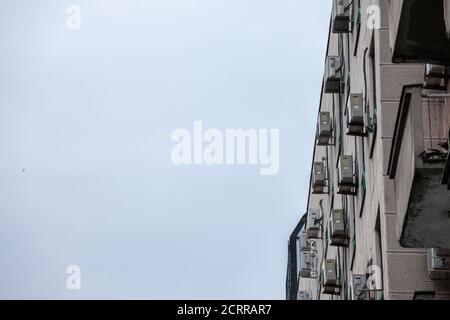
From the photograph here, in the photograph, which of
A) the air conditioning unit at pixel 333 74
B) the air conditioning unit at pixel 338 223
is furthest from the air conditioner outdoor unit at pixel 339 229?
the air conditioning unit at pixel 333 74

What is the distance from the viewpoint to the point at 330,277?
3359 cm

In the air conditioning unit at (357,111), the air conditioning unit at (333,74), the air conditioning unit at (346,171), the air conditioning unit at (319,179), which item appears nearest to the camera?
the air conditioning unit at (357,111)

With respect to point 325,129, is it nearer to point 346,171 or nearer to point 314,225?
point 314,225

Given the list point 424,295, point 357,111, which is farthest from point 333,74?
point 424,295

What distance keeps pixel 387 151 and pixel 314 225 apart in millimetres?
16089

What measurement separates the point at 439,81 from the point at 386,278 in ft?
11.0

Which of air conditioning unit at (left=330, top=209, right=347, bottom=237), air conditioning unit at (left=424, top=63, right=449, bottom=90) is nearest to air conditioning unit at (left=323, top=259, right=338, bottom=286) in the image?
air conditioning unit at (left=330, top=209, right=347, bottom=237)

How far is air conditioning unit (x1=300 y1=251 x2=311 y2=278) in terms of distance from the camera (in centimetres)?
4334

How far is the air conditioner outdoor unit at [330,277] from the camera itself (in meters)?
33.5

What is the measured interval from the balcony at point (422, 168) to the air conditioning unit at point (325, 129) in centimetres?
1562

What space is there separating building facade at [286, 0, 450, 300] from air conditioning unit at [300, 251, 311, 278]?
3.29 meters

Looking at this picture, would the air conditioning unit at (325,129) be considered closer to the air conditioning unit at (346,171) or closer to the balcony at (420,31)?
the air conditioning unit at (346,171)

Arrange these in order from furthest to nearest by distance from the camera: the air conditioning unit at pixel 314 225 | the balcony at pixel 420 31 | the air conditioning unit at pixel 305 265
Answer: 1. the air conditioning unit at pixel 305 265
2. the air conditioning unit at pixel 314 225
3. the balcony at pixel 420 31
